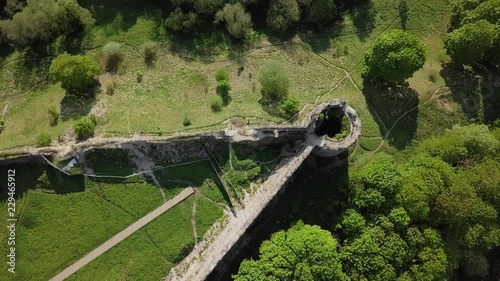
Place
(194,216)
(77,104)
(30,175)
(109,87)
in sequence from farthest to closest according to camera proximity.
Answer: (109,87), (77,104), (194,216), (30,175)

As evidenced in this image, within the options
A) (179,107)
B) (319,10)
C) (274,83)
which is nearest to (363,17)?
(319,10)

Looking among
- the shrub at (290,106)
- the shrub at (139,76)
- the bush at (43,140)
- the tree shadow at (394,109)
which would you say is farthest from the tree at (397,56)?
the bush at (43,140)

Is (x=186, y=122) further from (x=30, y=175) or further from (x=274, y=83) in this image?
(x=30, y=175)

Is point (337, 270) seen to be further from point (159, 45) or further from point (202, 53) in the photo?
point (159, 45)

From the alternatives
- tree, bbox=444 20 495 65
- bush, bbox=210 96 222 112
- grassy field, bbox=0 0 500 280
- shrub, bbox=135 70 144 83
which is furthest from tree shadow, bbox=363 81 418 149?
shrub, bbox=135 70 144 83

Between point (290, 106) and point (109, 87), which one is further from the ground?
point (109, 87)

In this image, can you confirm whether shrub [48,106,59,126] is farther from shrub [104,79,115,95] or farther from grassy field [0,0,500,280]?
shrub [104,79,115,95]

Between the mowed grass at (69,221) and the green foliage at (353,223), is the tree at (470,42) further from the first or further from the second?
the mowed grass at (69,221)

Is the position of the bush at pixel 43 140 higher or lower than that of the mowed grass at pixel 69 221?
higher
